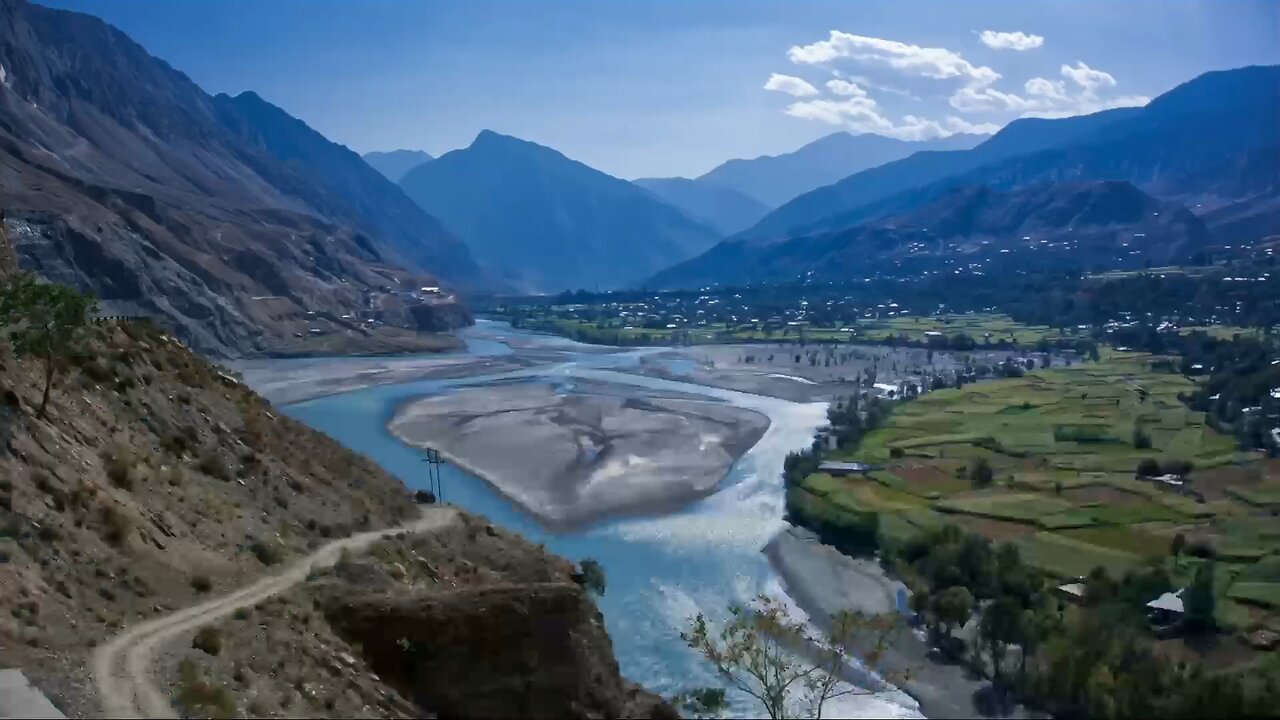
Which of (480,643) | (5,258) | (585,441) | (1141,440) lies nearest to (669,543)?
(585,441)

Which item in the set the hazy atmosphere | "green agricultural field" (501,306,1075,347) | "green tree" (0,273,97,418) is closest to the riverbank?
the hazy atmosphere

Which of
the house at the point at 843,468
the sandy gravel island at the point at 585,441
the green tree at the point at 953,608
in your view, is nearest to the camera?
the green tree at the point at 953,608

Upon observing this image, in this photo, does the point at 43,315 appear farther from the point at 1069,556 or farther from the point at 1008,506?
the point at 1008,506

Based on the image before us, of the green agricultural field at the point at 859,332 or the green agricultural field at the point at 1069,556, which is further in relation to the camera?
the green agricultural field at the point at 859,332

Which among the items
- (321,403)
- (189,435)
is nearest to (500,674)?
(189,435)

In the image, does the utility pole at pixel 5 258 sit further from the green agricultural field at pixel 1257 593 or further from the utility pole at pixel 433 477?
the green agricultural field at pixel 1257 593

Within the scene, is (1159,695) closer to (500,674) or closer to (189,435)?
(500,674)

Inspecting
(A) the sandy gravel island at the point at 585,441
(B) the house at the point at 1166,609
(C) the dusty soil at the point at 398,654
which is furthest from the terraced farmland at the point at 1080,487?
(C) the dusty soil at the point at 398,654

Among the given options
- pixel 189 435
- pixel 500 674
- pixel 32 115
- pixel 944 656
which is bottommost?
pixel 944 656
